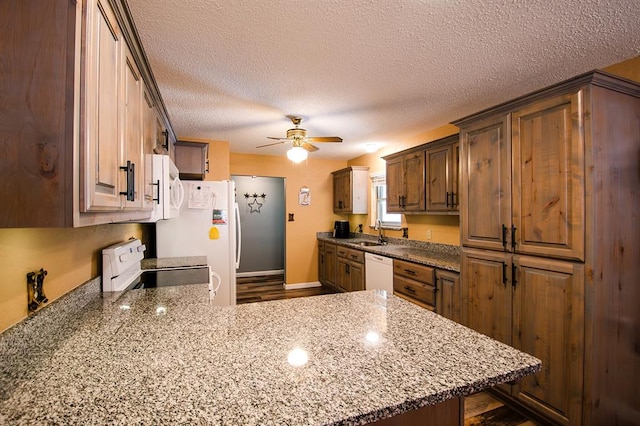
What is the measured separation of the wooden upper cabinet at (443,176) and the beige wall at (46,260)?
2950mm

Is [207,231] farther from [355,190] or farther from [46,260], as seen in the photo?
[355,190]

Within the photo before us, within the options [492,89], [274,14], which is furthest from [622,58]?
[274,14]

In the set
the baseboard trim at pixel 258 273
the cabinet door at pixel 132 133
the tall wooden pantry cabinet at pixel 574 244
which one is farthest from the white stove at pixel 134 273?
the baseboard trim at pixel 258 273

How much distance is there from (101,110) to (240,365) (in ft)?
2.92

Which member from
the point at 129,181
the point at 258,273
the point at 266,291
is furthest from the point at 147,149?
the point at 258,273

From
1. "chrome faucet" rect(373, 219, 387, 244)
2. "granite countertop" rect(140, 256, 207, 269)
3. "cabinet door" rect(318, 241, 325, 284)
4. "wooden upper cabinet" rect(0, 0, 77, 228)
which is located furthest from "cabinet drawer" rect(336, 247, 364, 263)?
"wooden upper cabinet" rect(0, 0, 77, 228)

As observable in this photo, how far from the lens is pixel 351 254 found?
169 inches

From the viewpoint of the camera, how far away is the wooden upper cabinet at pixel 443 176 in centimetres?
299

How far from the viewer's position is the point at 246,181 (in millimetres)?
6438

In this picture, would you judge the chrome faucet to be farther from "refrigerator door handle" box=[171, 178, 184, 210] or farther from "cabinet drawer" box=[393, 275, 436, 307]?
"refrigerator door handle" box=[171, 178, 184, 210]

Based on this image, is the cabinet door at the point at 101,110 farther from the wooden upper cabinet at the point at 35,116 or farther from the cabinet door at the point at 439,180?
the cabinet door at the point at 439,180

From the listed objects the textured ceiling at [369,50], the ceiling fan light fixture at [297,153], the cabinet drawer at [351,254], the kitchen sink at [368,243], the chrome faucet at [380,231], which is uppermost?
the textured ceiling at [369,50]

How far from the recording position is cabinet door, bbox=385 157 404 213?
378cm

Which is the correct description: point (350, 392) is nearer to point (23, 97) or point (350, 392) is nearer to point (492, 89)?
point (23, 97)
